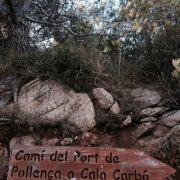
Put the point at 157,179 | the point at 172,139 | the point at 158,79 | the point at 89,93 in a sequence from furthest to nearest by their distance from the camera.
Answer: the point at 158,79 < the point at 89,93 < the point at 172,139 < the point at 157,179

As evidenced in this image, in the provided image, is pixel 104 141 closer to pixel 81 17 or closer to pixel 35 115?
pixel 35 115

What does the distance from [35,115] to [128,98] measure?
1.19 metres

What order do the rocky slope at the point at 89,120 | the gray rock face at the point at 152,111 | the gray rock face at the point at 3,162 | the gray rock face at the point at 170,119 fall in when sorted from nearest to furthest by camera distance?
the gray rock face at the point at 3,162 → the rocky slope at the point at 89,120 → the gray rock face at the point at 170,119 → the gray rock face at the point at 152,111

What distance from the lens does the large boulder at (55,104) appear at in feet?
13.5

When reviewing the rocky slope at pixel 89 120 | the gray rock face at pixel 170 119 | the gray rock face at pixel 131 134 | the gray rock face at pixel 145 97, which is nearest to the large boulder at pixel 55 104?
the rocky slope at pixel 89 120

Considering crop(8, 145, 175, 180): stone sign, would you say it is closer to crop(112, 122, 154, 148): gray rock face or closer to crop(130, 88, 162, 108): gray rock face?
crop(112, 122, 154, 148): gray rock face

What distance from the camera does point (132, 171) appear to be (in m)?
2.67

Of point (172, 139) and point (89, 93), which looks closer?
point (172, 139)

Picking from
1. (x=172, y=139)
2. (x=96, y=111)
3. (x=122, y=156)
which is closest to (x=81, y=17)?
(x=96, y=111)

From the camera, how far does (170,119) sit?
4137 mm

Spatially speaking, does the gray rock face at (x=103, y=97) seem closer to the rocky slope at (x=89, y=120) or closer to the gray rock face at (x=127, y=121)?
the rocky slope at (x=89, y=120)

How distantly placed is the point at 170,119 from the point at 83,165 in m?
1.77

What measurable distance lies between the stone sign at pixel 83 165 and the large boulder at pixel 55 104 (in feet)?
4.19

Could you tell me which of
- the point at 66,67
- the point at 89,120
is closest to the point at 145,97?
the point at 89,120
